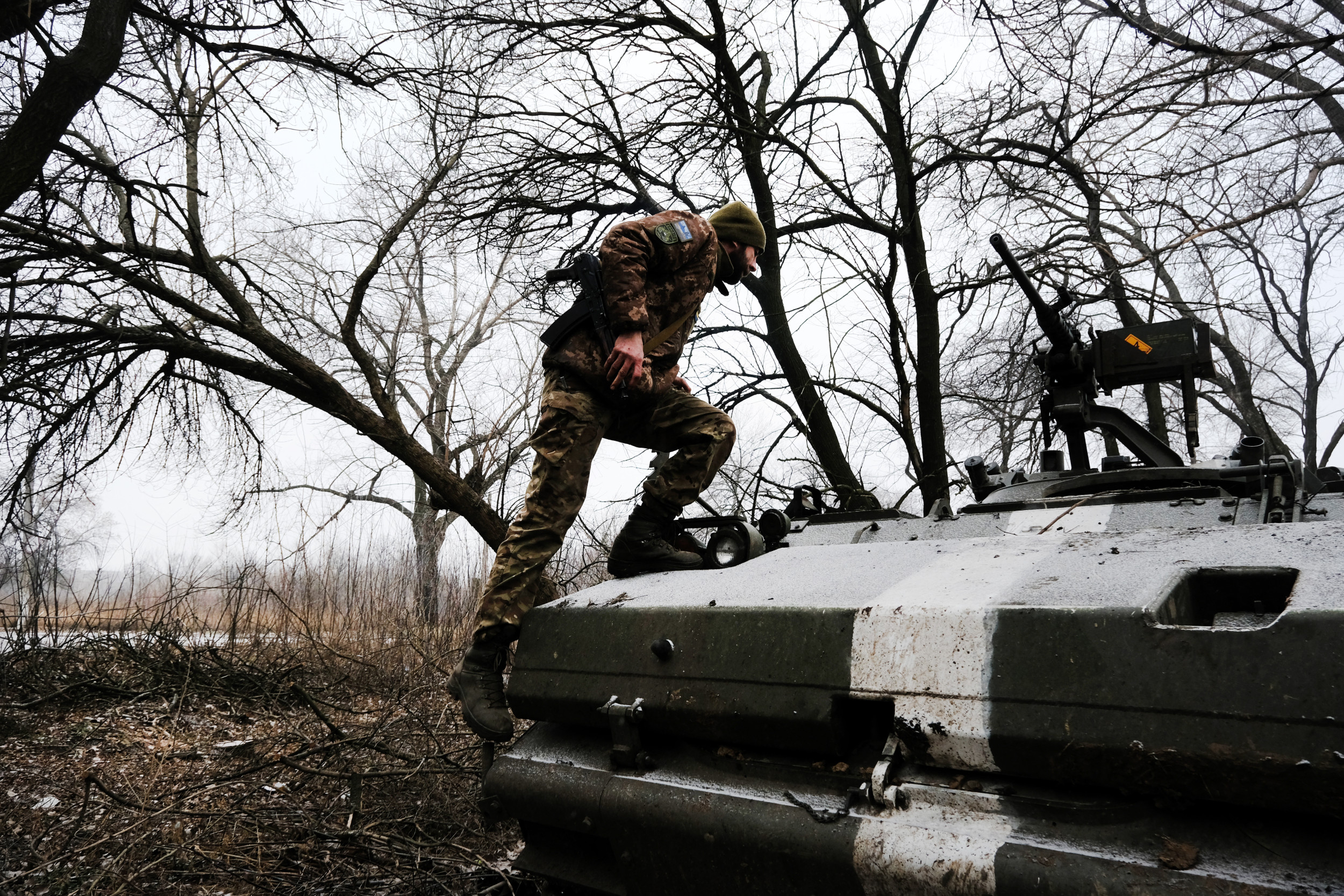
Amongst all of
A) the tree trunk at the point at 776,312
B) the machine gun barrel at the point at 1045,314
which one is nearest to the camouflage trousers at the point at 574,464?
the machine gun barrel at the point at 1045,314

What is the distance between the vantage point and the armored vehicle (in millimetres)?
1695

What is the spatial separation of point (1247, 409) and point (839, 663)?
889 centimetres

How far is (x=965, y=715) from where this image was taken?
1.96m

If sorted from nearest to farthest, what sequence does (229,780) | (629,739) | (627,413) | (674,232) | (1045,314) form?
(629,739) < (674,232) < (627,413) < (229,780) < (1045,314)

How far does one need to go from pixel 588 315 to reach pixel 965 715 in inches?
70.4

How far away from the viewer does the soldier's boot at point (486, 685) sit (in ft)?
9.53

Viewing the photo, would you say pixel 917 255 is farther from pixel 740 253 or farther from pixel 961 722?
pixel 961 722

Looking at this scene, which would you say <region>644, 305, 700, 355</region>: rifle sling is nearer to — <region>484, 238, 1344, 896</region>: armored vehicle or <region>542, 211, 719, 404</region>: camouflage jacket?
<region>542, 211, 719, 404</region>: camouflage jacket

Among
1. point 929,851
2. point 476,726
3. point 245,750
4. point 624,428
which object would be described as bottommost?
point 245,750

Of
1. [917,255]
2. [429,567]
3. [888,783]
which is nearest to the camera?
[888,783]

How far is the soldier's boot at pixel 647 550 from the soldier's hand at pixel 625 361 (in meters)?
0.49

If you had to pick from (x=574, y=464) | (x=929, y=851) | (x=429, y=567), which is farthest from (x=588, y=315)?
(x=429, y=567)

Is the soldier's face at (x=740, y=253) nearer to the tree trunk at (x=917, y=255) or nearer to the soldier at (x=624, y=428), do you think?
the soldier at (x=624, y=428)

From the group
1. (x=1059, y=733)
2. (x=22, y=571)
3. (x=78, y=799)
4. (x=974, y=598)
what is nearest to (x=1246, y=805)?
(x=1059, y=733)
